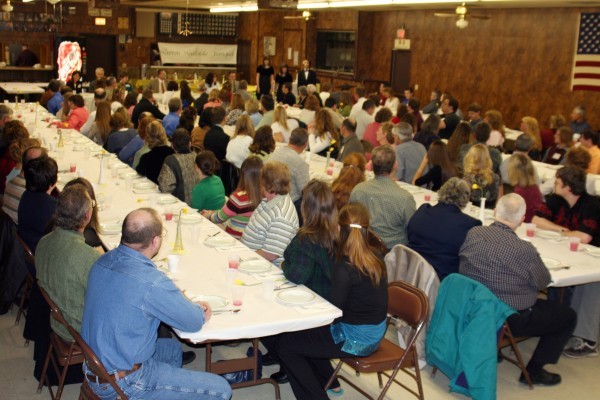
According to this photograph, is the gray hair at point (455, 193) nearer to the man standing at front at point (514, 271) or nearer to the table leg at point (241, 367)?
the man standing at front at point (514, 271)

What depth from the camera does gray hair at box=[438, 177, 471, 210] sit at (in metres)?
4.98

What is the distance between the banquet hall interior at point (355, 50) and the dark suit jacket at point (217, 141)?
3.06m

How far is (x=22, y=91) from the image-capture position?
16719mm

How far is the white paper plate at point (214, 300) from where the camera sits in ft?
12.6

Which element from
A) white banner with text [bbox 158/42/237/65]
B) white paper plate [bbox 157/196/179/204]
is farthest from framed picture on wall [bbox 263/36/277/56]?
white paper plate [bbox 157/196/179/204]

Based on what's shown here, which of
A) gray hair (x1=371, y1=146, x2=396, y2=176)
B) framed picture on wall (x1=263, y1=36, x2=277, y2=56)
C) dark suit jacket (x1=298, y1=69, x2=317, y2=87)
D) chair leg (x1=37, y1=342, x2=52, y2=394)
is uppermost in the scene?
framed picture on wall (x1=263, y1=36, x2=277, y2=56)

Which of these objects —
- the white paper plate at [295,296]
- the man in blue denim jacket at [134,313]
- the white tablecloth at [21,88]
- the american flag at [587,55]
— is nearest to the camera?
the man in blue denim jacket at [134,313]

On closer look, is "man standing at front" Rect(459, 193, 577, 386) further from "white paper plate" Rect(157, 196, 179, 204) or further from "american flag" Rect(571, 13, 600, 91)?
"american flag" Rect(571, 13, 600, 91)

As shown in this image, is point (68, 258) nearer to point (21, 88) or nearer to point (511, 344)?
point (511, 344)

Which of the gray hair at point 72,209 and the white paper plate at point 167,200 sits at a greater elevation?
the gray hair at point 72,209

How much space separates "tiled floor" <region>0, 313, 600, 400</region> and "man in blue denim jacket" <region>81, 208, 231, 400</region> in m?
1.34

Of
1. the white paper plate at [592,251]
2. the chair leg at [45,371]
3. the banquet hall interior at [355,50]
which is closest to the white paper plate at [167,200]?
the banquet hall interior at [355,50]

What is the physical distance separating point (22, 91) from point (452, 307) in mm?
14782

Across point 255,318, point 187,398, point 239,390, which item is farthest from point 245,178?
point 187,398
